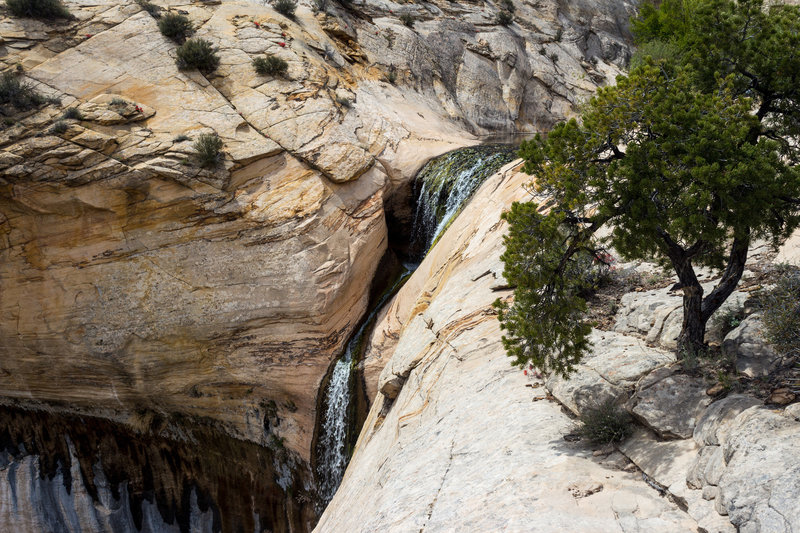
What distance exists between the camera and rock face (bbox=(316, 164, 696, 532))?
5.81 m

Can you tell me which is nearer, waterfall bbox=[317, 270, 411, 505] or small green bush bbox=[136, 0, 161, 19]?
waterfall bbox=[317, 270, 411, 505]

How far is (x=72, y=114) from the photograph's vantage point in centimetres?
1620

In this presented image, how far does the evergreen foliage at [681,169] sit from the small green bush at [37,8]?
18.7 m

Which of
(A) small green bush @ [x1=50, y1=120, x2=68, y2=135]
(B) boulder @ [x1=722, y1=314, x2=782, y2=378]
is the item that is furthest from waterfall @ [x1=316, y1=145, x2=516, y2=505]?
(B) boulder @ [x1=722, y1=314, x2=782, y2=378]

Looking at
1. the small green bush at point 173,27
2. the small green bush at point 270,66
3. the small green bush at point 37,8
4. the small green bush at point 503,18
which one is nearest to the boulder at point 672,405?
the small green bush at point 270,66

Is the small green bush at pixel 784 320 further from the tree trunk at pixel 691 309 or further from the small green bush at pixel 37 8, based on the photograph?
the small green bush at pixel 37 8

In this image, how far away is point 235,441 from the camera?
17625 mm

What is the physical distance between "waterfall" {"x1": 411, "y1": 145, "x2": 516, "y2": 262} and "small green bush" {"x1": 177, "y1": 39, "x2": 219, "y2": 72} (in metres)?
7.95

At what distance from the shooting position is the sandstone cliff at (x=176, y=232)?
53.0ft

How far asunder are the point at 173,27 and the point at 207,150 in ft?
21.4

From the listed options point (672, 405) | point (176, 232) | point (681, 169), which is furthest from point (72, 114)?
point (672, 405)

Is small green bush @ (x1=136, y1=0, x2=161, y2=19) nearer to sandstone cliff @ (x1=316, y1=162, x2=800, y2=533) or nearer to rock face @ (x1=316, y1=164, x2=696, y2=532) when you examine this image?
rock face @ (x1=316, y1=164, x2=696, y2=532)

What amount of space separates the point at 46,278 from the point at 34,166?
130 inches

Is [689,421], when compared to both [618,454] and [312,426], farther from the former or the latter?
[312,426]
